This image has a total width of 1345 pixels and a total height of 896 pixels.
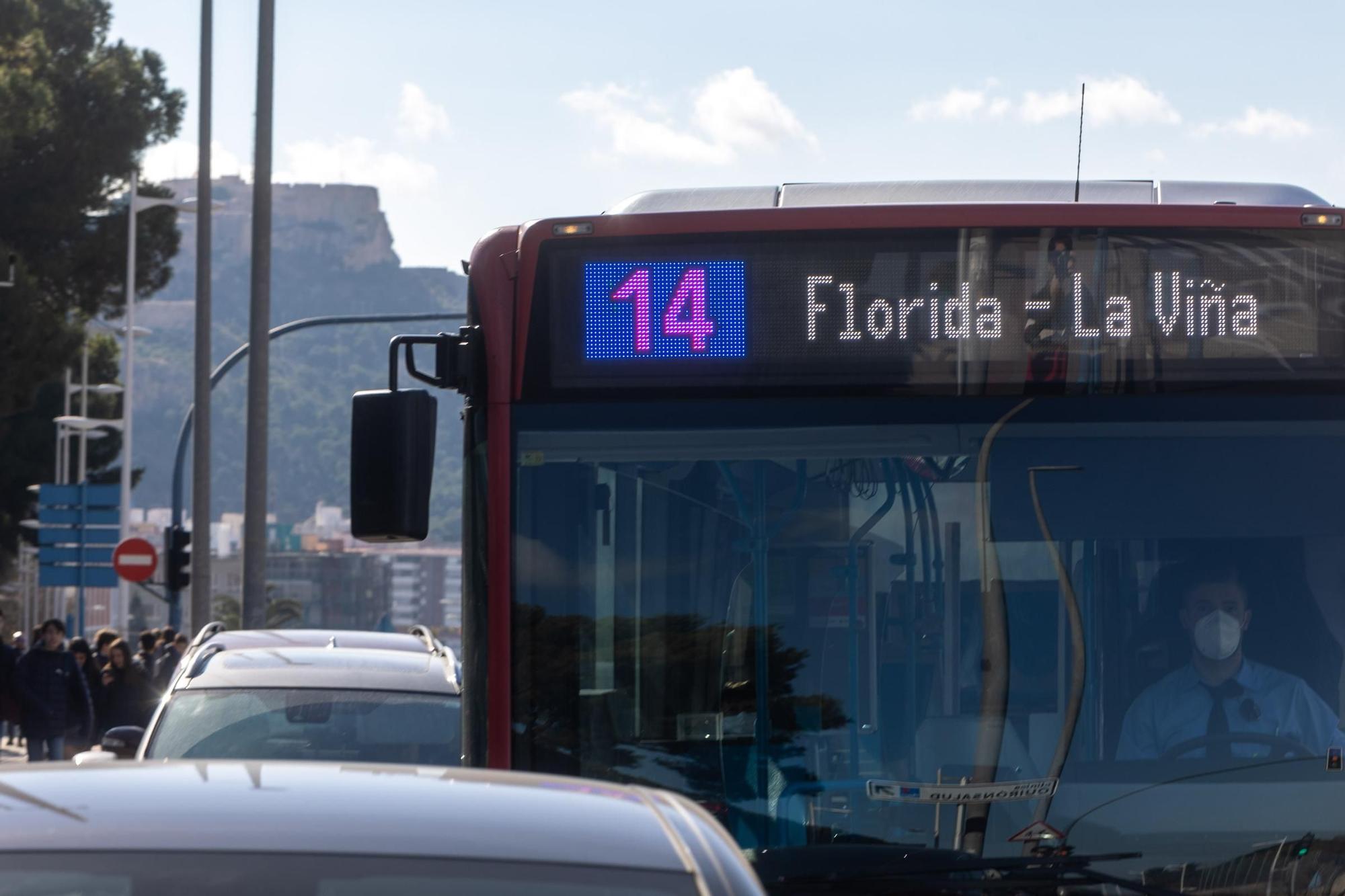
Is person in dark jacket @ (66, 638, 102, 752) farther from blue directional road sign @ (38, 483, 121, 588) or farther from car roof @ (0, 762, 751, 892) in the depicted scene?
car roof @ (0, 762, 751, 892)

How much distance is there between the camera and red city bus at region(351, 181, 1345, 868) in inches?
171

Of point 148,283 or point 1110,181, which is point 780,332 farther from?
point 148,283

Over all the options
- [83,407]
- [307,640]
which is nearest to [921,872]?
[307,640]

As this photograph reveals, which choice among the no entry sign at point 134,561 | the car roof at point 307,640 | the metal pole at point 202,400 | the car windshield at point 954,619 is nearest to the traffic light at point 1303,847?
the car windshield at point 954,619

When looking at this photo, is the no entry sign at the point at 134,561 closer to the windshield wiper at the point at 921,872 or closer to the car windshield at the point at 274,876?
the windshield wiper at the point at 921,872

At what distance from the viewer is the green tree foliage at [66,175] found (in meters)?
29.6

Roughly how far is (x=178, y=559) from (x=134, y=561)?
525 millimetres

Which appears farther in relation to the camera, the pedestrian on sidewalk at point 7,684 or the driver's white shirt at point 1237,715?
the pedestrian on sidewalk at point 7,684

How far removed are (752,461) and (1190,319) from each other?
108 centimetres

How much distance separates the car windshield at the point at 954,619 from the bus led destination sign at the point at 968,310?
117mm

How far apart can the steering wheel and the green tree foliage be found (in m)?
26.7

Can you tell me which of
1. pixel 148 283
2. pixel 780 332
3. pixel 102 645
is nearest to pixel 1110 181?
pixel 780 332

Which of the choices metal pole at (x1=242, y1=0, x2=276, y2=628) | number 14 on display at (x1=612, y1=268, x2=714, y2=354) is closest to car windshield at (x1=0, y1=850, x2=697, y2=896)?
number 14 on display at (x1=612, y1=268, x2=714, y2=354)

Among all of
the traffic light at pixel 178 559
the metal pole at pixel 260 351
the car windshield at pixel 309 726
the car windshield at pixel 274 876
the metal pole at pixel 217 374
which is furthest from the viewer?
the traffic light at pixel 178 559
